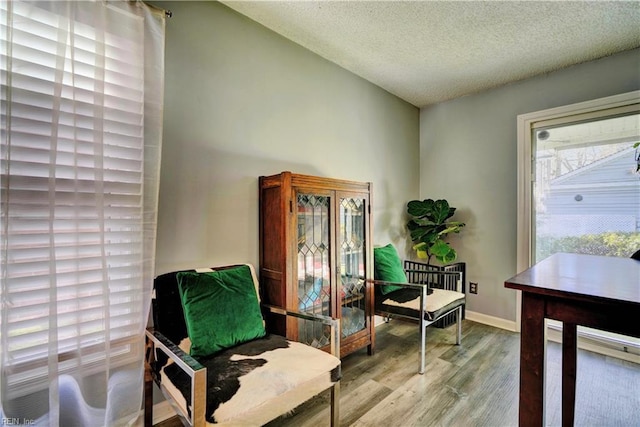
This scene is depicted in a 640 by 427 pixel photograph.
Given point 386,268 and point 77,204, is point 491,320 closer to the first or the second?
point 386,268

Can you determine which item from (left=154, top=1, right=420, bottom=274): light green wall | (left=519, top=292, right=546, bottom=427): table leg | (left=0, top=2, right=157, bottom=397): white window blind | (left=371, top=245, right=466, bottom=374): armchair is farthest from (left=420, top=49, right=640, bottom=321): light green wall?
(left=0, top=2, right=157, bottom=397): white window blind

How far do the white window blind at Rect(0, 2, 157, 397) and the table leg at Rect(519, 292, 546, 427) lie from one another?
172cm

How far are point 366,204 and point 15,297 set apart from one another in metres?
2.09

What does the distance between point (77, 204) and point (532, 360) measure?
6.53 feet

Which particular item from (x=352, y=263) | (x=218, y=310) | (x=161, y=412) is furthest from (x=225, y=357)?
(x=352, y=263)

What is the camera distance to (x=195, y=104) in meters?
1.81

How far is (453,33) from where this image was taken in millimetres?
2209

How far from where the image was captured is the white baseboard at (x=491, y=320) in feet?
9.78

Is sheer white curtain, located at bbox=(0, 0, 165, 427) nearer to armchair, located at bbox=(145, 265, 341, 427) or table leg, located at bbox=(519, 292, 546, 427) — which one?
armchair, located at bbox=(145, 265, 341, 427)

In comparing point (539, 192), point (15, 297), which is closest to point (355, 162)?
point (539, 192)

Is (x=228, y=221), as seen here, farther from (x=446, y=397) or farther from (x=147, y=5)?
(x=446, y=397)

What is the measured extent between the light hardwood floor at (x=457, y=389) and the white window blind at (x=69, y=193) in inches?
30.9

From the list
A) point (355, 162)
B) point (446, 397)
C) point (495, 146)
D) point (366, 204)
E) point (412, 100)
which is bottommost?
point (446, 397)

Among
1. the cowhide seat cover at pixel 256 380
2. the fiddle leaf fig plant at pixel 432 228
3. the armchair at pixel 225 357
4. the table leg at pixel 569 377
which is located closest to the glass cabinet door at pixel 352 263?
the armchair at pixel 225 357
